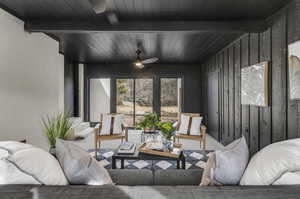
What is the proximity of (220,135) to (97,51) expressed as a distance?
4.12 metres

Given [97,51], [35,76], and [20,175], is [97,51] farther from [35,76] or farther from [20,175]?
[20,175]

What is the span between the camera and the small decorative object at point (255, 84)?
2727 mm

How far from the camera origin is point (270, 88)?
267cm

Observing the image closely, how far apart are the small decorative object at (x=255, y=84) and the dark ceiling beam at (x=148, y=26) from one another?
25.6 inches

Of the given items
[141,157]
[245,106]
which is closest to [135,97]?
[245,106]

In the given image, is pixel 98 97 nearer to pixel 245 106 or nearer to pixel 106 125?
pixel 106 125

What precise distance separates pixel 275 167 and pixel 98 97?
20.8ft

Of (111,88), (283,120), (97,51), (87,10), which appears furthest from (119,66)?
(283,120)

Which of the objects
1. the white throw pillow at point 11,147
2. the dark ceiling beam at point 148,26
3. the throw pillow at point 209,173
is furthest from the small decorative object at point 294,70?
the white throw pillow at point 11,147

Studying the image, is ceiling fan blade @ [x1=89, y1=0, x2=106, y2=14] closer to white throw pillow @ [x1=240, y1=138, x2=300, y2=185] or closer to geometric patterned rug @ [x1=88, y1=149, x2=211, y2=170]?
white throw pillow @ [x1=240, y1=138, x2=300, y2=185]

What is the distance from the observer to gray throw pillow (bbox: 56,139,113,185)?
1225 mm

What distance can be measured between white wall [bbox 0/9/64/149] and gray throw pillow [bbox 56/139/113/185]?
1.81 m

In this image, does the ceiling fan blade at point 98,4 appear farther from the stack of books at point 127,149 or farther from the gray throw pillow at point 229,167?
the stack of books at point 127,149

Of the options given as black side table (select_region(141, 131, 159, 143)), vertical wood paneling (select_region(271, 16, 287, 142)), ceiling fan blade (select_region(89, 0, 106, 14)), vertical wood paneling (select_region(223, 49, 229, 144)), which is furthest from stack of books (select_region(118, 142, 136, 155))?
vertical wood paneling (select_region(223, 49, 229, 144))
